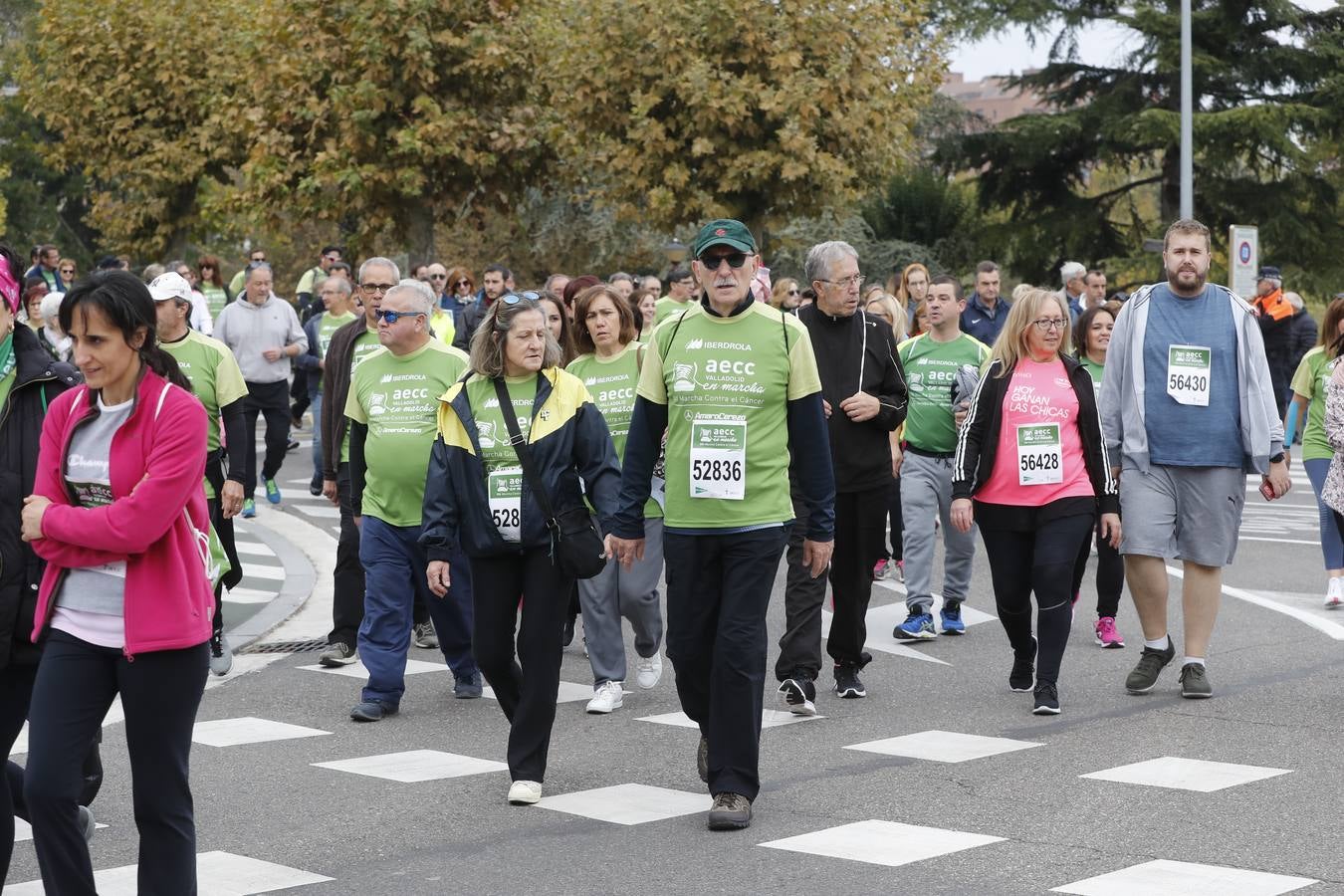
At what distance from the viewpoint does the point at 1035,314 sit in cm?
866

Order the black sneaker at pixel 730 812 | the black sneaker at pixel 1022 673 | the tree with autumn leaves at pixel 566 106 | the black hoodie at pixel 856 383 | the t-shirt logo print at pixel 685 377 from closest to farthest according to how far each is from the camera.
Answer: the black sneaker at pixel 730 812, the t-shirt logo print at pixel 685 377, the black hoodie at pixel 856 383, the black sneaker at pixel 1022 673, the tree with autumn leaves at pixel 566 106

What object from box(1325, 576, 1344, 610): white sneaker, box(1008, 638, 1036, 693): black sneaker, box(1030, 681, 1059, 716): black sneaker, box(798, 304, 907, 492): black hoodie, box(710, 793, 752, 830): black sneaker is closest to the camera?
box(710, 793, 752, 830): black sneaker

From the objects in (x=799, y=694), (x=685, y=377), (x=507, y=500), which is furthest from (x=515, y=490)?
(x=799, y=694)

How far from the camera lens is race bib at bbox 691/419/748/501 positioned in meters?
6.48

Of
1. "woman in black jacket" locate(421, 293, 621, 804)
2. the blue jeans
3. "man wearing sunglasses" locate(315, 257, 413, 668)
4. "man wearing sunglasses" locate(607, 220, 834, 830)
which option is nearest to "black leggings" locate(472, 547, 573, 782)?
"woman in black jacket" locate(421, 293, 621, 804)

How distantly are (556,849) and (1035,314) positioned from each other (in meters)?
3.81

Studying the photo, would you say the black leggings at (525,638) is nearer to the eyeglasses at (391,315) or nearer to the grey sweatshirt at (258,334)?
the eyeglasses at (391,315)

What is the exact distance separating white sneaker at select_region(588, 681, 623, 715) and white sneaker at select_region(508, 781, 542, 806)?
6.13 ft

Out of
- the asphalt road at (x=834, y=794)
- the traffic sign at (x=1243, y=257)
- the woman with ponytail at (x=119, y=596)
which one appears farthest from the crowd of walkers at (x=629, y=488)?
the traffic sign at (x=1243, y=257)

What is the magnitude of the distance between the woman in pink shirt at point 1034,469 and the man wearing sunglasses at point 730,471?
2.20 meters

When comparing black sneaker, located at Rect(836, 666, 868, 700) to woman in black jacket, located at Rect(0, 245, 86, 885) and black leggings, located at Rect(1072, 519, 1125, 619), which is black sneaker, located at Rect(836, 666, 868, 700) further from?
woman in black jacket, located at Rect(0, 245, 86, 885)

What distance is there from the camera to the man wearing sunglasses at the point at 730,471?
644cm

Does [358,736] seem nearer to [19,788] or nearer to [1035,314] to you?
[19,788]

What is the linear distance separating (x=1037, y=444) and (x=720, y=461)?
2.61 m
